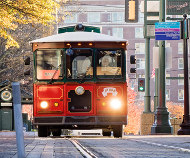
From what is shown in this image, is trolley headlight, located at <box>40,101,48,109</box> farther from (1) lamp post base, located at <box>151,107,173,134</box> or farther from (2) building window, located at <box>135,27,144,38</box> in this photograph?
(2) building window, located at <box>135,27,144,38</box>

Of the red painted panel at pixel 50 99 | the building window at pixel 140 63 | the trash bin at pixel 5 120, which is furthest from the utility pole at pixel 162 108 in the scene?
the building window at pixel 140 63

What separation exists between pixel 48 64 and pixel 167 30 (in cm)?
658

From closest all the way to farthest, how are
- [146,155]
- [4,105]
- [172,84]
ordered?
[146,155] → [4,105] → [172,84]

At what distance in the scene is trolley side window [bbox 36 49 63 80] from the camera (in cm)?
1877

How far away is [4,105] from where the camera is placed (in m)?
35.7

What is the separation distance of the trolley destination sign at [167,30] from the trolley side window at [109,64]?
4949mm

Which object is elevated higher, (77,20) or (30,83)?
(77,20)

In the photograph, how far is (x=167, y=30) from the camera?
23.7 metres

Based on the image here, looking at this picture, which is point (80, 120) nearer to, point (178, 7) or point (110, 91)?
point (110, 91)

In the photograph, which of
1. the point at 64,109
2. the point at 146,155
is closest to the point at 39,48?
the point at 64,109

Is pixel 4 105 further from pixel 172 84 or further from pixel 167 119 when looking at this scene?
pixel 172 84

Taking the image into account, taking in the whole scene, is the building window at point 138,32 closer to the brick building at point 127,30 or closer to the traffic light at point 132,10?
the brick building at point 127,30

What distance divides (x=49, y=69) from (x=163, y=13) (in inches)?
272

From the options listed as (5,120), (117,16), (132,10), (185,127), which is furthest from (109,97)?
(117,16)
